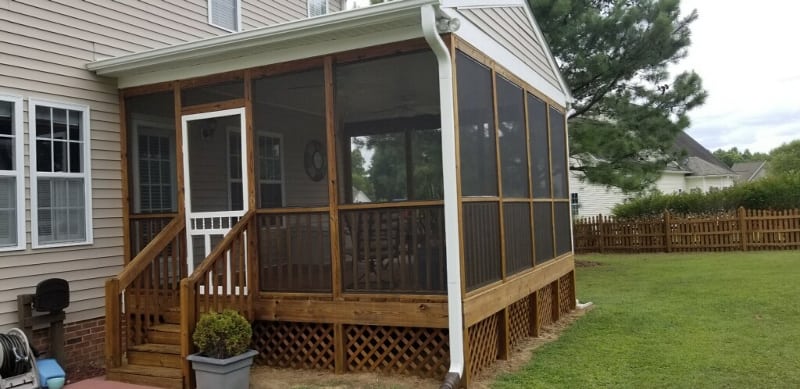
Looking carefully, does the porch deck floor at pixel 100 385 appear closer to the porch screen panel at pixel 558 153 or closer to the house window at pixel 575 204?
the porch screen panel at pixel 558 153

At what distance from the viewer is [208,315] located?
5086 mm

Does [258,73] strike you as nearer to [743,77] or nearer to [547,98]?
[547,98]

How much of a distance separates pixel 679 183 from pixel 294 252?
28.9m

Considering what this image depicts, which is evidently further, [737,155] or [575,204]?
[737,155]

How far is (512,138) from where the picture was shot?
21.9ft

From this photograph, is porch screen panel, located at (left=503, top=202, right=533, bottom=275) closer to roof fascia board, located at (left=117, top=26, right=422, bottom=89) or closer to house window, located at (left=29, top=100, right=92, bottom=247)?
roof fascia board, located at (left=117, top=26, right=422, bottom=89)

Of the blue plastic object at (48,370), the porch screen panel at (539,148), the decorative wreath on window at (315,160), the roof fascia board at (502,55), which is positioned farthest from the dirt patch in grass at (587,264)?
the blue plastic object at (48,370)

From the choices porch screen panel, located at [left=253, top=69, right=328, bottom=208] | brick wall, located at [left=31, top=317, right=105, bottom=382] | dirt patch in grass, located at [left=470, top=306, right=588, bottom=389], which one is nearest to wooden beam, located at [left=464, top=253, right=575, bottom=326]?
dirt patch in grass, located at [left=470, top=306, right=588, bottom=389]

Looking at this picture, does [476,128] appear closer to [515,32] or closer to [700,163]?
[515,32]

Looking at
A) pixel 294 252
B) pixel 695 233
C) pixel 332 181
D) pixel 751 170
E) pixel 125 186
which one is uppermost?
pixel 751 170

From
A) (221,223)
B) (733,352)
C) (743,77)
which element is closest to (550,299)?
(733,352)

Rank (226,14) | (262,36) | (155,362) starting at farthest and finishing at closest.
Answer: (226,14) → (155,362) → (262,36)

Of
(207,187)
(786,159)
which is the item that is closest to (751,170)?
(786,159)

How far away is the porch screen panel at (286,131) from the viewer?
5727mm
